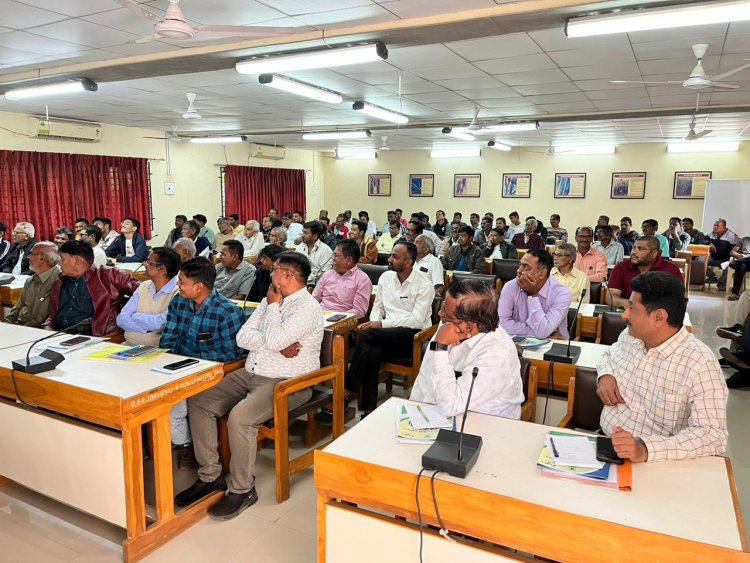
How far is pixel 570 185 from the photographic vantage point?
1321 cm

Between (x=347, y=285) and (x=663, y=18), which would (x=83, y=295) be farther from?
(x=663, y=18)

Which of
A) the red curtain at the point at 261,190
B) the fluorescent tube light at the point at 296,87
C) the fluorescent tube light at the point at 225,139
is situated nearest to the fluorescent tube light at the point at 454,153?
the red curtain at the point at 261,190

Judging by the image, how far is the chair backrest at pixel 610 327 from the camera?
367 centimetres

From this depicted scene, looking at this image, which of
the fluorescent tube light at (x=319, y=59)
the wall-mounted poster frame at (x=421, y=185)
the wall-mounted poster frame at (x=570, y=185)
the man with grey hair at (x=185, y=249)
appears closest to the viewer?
the fluorescent tube light at (x=319, y=59)

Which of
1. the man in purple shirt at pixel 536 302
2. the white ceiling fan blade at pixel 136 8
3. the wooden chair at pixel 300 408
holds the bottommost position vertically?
the wooden chair at pixel 300 408

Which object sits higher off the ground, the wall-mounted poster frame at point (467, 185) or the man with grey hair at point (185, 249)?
the wall-mounted poster frame at point (467, 185)

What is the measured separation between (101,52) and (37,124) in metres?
4.46

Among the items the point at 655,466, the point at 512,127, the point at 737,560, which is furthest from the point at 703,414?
the point at 512,127

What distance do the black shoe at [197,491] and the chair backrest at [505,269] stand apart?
4.38 meters

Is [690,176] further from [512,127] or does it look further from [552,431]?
[552,431]

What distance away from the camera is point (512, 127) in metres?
8.41

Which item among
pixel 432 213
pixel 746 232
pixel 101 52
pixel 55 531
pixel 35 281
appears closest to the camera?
pixel 55 531

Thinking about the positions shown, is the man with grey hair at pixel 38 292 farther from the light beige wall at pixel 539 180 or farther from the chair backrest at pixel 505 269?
the light beige wall at pixel 539 180

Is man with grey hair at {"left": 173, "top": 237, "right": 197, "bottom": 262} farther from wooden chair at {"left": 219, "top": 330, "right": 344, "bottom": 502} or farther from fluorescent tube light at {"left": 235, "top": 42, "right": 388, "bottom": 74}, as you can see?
wooden chair at {"left": 219, "top": 330, "right": 344, "bottom": 502}
